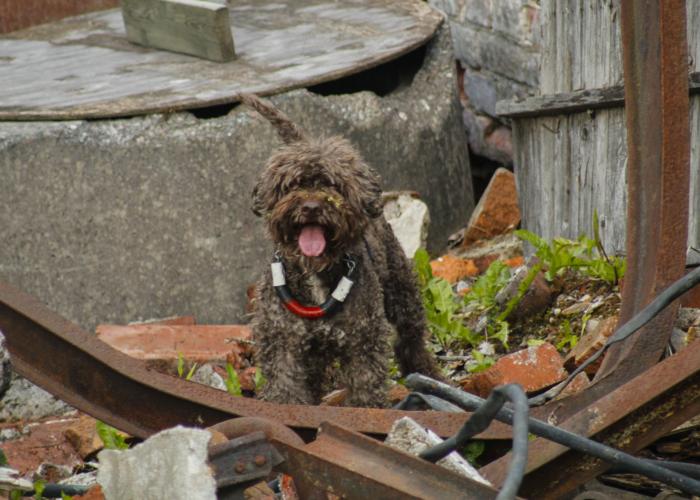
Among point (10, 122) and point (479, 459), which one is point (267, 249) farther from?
point (479, 459)

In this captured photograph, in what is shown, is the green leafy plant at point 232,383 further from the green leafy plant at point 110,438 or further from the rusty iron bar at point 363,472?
the rusty iron bar at point 363,472

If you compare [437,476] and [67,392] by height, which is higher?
[437,476]

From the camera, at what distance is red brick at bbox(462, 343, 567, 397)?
4472 millimetres

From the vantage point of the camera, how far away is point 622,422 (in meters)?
2.77

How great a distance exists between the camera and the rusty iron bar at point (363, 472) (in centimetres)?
239

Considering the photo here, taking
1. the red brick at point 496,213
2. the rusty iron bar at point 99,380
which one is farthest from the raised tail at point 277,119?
the red brick at point 496,213

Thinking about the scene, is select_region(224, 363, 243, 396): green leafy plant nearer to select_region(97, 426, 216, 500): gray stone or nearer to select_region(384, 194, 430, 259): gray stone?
select_region(384, 194, 430, 259): gray stone

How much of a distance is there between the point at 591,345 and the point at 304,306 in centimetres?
110

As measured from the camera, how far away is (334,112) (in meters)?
6.55

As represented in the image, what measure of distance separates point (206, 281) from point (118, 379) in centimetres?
261

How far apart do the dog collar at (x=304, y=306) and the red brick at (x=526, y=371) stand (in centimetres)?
60

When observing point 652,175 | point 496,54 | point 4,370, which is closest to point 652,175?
point 652,175

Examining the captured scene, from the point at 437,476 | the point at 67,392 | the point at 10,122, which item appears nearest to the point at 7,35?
the point at 10,122

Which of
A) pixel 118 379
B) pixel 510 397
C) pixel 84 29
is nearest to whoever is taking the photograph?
pixel 510 397
